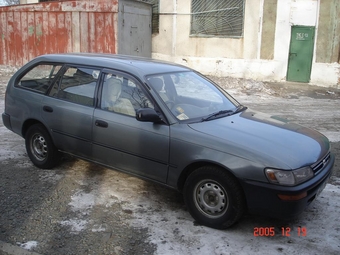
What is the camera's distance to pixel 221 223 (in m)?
3.82

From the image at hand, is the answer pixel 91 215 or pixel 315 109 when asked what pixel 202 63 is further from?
pixel 91 215

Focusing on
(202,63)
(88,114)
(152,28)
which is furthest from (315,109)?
(152,28)

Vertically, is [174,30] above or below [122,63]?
above

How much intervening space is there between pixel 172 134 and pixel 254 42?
1251cm

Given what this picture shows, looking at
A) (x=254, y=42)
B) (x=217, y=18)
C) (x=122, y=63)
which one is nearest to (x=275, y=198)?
(x=122, y=63)

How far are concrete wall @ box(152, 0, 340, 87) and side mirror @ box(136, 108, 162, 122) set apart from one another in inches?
486

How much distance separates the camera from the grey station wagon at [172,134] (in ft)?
11.8

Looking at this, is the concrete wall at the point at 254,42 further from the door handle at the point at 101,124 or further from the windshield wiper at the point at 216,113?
the door handle at the point at 101,124

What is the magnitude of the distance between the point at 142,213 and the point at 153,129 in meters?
0.93

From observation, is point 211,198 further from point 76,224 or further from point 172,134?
point 76,224

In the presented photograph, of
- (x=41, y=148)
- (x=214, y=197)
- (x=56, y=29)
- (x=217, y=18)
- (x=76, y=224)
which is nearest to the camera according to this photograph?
(x=214, y=197)

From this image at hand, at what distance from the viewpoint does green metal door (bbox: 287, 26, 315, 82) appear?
→ 14789 mm

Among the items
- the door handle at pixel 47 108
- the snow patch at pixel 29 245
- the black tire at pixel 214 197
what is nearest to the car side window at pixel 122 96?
the door handle at pixel 47 108

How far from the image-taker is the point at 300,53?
15.0 meters
